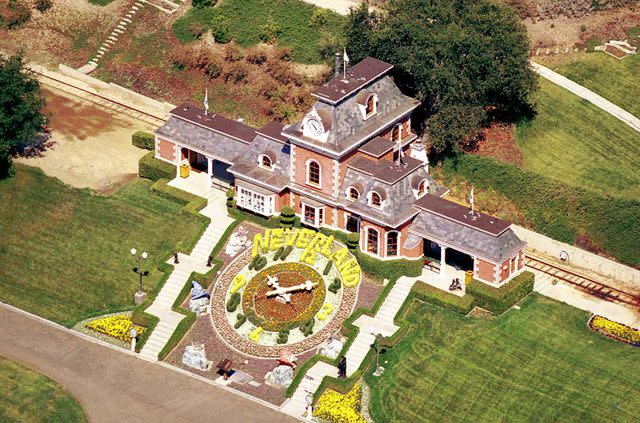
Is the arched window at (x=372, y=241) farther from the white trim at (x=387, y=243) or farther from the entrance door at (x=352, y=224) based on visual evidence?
the entrance door at (x=352, y=224)

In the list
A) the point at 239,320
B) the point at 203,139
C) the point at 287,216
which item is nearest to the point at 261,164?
the point at 287,216

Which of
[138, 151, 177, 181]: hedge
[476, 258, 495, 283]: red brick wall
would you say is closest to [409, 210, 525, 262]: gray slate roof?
[476, 258, 495, 283]: red brick wall

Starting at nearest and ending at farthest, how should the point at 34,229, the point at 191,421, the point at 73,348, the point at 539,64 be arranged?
the point at 191,421
the point at 73,348
the point at 34,229
the point at 539,64

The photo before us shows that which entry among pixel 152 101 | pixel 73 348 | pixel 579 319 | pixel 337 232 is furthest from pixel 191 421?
pixel 152 101

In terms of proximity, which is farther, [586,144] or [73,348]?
[586,144]

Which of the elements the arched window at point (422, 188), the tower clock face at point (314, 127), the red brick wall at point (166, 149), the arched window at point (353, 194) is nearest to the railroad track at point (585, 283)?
the arched window at point (422, 188)

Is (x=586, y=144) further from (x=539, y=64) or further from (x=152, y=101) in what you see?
(x=152, y=101)

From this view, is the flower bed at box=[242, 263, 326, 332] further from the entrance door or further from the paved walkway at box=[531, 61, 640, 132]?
the paved walkway at box=[531, 61, 640, 132]

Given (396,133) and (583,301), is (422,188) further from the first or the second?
(583,301)
